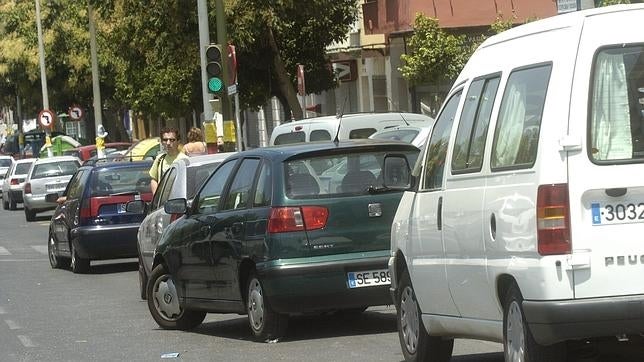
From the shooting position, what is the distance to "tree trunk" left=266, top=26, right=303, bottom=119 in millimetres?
34125

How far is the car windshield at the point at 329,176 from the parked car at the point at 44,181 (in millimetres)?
26188

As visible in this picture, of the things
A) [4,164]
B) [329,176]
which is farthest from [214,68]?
[4,164]

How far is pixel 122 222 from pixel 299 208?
9.69 meters

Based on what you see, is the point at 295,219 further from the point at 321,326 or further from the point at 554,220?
the point at 554,220

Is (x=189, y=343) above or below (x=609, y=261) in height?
below

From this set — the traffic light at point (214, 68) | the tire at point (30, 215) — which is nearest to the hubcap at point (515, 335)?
the traffic light at point (214, 68)

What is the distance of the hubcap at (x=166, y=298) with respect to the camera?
534 inches

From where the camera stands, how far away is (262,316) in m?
11.8

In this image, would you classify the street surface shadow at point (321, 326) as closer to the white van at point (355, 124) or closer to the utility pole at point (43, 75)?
the white van at point (355, 124)

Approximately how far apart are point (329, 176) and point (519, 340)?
4369mm

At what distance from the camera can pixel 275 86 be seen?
3675 centimetres

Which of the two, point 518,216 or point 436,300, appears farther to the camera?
point 436,300

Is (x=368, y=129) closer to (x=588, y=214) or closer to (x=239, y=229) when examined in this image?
(x=239, y=229)

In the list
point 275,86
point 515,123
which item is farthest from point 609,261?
point 275,86
